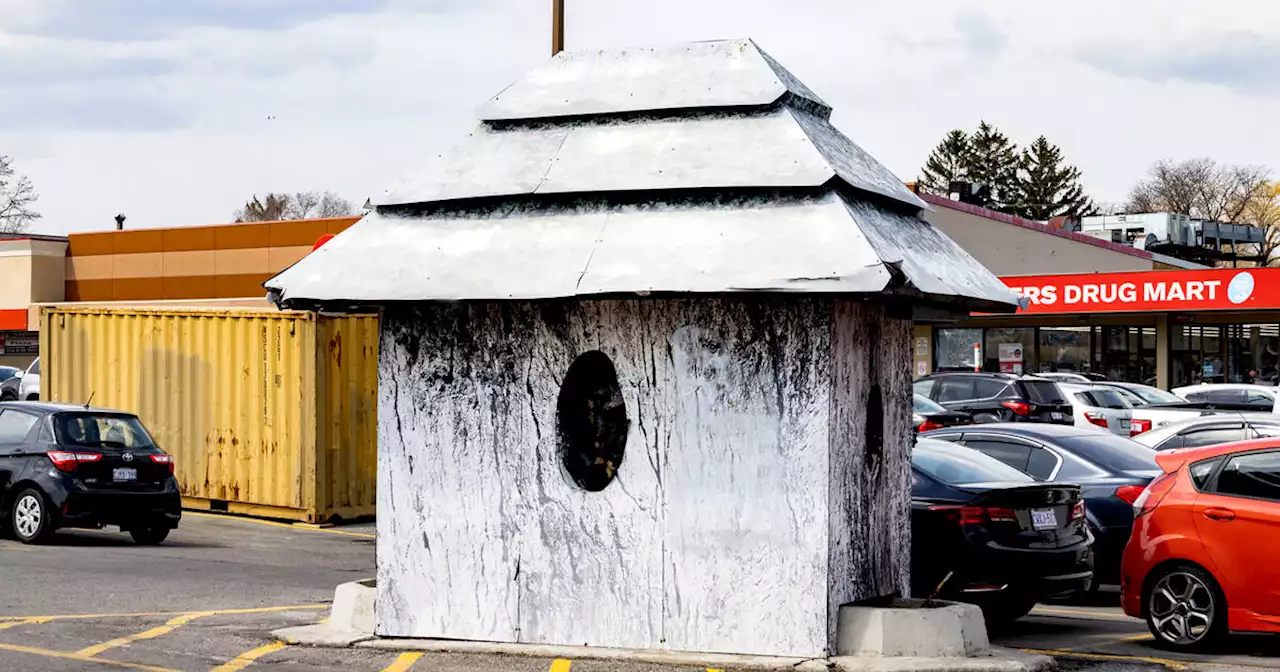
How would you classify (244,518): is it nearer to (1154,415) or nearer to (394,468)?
(394,468)

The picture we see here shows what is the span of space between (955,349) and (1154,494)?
32728mm

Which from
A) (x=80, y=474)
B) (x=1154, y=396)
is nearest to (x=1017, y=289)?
(x=1154, y=396)

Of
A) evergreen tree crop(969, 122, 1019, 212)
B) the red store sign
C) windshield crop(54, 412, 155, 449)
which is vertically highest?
evergreen tree crop(969, 122, 1019, 212)

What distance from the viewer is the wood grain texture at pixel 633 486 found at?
8930 mm

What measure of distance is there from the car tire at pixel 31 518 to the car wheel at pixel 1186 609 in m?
11.2

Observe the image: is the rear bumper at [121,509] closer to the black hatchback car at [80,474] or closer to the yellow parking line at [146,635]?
the black hatchback car at [80,474]

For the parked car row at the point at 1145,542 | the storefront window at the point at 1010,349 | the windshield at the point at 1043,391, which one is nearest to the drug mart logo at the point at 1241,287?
the storefront window at the point at 1010,349

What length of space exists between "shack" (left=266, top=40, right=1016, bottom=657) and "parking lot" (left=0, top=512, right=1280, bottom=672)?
618mm

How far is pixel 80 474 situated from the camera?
16.9 metres

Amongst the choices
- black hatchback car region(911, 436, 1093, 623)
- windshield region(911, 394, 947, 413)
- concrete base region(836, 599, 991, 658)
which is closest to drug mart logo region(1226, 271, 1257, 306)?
windshield region(911, 394, 947, 413)

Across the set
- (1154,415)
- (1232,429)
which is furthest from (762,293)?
(1154,415)

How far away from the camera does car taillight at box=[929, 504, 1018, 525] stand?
10812 millimetres

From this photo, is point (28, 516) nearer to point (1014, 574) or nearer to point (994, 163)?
point (1014, 574)

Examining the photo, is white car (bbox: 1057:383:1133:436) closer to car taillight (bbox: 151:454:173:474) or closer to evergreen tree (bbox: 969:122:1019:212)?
car taillight (bbox: 151:454:173:474)
